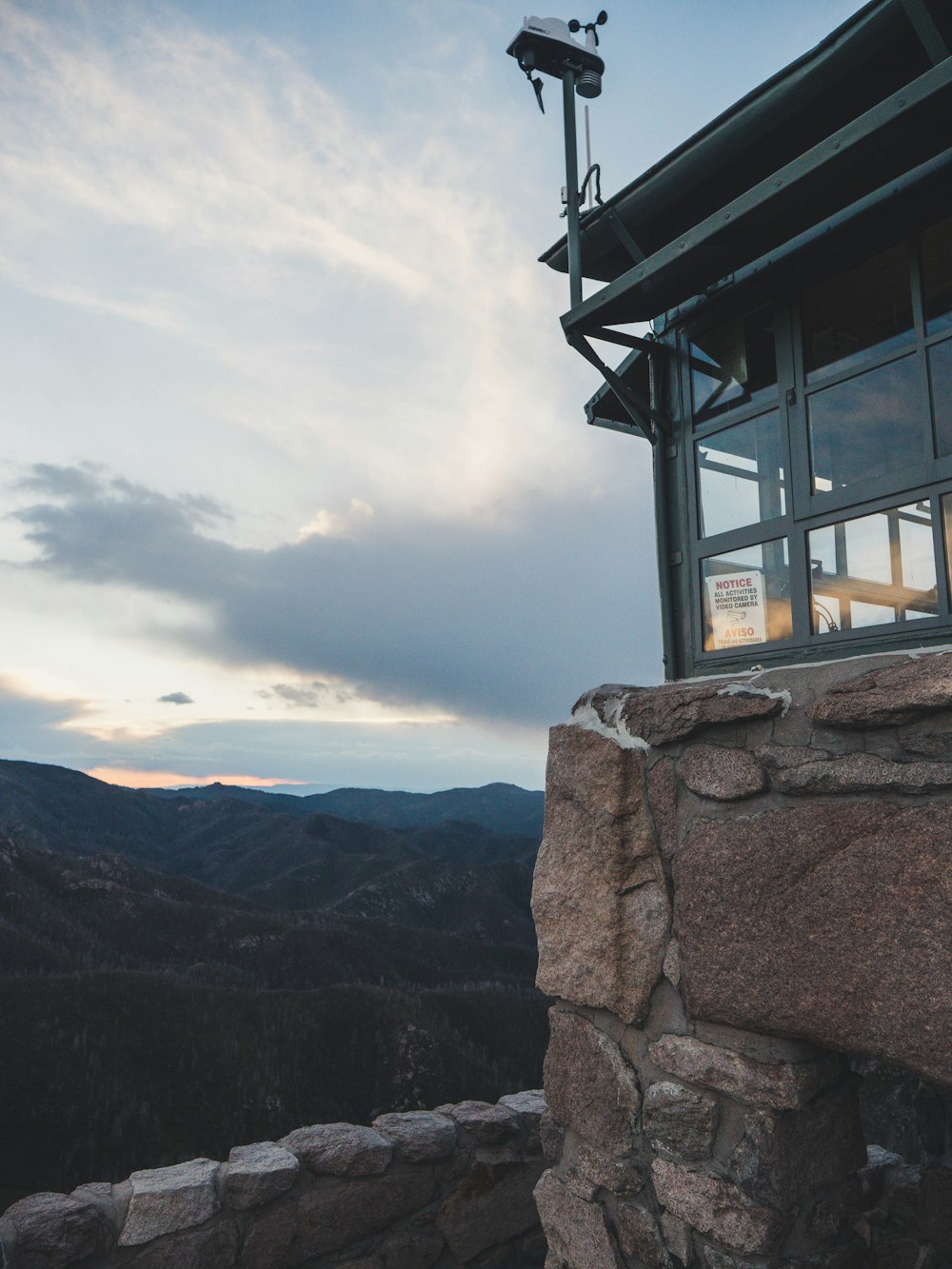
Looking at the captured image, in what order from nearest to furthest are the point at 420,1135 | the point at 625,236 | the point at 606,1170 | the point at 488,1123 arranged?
the point at 606,1170, the point at 625,236, the point at 420,1135, the point at 488,1123

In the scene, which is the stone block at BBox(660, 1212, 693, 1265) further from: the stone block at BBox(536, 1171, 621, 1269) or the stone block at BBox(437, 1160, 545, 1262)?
the stone block at BBox(437, 1160, 545, 1262)

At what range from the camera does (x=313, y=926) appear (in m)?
34.9

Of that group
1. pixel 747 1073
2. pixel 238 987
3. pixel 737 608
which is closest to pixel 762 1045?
pixel 747 1073

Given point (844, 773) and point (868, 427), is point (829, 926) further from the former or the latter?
point (868, 427)

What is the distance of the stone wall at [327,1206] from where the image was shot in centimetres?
347

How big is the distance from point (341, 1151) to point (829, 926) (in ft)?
9.73

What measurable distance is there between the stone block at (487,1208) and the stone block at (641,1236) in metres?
1.83

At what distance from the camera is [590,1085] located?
290 centimetres

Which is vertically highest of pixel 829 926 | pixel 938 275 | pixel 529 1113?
pixel 938 275

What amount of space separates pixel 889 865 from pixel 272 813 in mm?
73638

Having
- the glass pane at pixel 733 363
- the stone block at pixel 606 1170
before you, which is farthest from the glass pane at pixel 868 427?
the stone block at pixel 606 1170

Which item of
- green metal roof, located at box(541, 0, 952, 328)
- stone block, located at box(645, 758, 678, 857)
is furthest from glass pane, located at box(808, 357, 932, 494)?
stone block, located at box(645, 758, 678, 857)

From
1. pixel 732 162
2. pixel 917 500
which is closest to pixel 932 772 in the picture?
pixel 917 500

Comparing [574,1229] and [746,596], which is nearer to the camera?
[574,1229]
